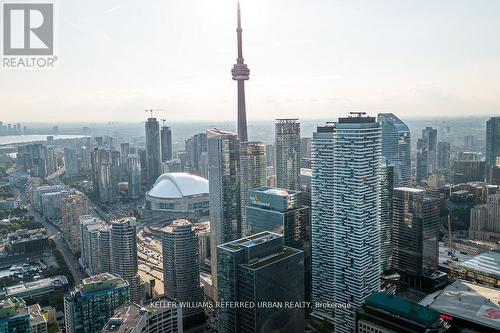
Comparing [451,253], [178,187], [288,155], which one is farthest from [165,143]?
[451,253]

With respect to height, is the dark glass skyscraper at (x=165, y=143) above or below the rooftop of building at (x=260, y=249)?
above

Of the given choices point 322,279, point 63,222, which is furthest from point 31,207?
point 322,279

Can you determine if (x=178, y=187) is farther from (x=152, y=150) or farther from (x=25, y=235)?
(x=25, y=235)

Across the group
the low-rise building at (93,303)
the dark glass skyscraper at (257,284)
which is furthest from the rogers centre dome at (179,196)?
the dark glass skyscraper at (257,284)

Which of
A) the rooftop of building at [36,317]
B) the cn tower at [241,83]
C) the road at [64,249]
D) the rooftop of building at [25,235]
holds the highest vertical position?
the cn tower at [241,83]

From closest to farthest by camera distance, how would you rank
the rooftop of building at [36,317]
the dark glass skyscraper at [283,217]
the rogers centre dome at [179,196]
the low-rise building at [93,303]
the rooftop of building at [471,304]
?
the rooftop of building at [471,304] → the low-rise building at [93,303] → the rooftop of building at [36,317] → the dark glass skyscraper at [283,217] → the rogers centre dome at [179,196]

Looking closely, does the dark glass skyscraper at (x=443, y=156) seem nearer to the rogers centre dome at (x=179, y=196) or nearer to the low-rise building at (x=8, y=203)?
the rogers centre dome at (x=179, y=196)

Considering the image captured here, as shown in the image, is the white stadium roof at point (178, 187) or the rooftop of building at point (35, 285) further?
the white stadium roof at point (178, 187)

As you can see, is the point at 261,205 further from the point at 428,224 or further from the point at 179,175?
the point at 179,175
